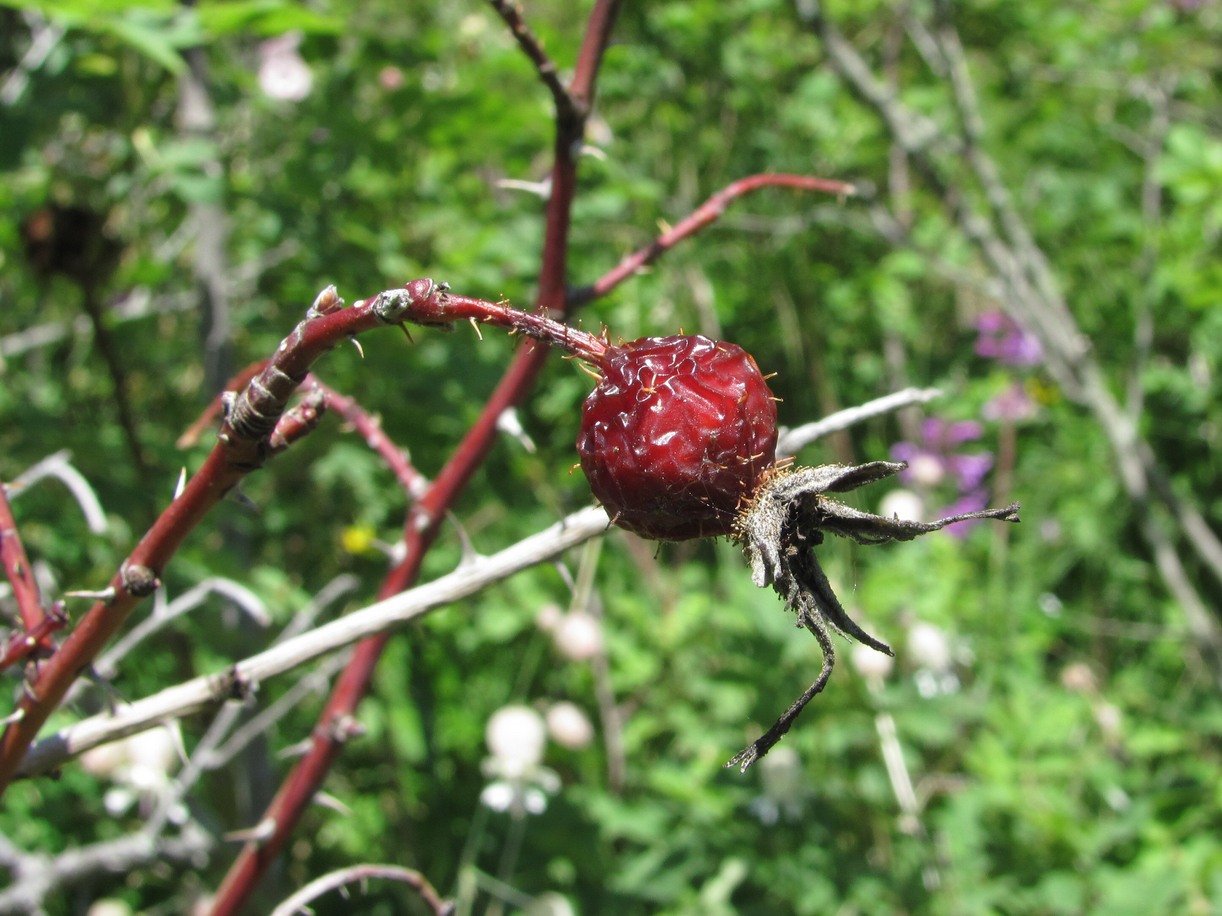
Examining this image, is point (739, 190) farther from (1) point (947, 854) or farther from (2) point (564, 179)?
(1) point (947, 854)

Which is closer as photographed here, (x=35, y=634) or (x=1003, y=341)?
(x=35, y=634)

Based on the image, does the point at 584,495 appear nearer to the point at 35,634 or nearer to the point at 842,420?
the point at 842,420

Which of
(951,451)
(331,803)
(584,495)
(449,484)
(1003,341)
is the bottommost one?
(951,451)

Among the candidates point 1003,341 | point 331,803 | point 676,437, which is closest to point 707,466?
point 676,437

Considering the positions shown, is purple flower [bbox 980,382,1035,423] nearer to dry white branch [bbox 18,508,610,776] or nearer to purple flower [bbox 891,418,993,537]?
purple flower [bbox 891,418,993,537]

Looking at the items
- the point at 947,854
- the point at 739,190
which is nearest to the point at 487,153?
the point at 739,190

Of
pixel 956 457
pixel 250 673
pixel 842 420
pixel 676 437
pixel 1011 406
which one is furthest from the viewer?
pixel 956 457

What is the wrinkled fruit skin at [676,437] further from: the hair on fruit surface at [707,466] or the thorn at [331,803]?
the thorn at [331,803]
